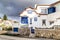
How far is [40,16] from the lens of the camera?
42.8 m

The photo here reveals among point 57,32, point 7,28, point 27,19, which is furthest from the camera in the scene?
point 7,28

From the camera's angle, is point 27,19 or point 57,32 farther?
point 27,19

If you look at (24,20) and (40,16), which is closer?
(40,16)

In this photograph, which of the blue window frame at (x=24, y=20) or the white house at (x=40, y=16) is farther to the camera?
the blue window frame at (x=24, y=20)

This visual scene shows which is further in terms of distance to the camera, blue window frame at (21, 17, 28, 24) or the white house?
blue window frame at (21, 17, 28, 24)

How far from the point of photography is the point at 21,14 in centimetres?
4612

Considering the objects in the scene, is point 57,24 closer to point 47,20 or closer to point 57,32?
point 57,32

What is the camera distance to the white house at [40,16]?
39.0 m

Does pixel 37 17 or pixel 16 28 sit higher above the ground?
pixel 37 17

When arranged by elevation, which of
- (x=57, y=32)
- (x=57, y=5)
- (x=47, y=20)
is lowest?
(x=57, y=32)

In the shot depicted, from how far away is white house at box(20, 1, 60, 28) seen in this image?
39.0m

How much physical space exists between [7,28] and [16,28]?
961 cm

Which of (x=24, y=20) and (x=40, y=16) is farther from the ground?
(x=40, y=16)

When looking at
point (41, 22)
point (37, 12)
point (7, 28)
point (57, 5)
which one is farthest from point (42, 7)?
point (7, 28)
